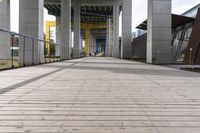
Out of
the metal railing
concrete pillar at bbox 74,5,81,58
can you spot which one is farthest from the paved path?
concrete pillar at bbox 74,5,81,58

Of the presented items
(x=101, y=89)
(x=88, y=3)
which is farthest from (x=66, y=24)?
(x=101, y=89)

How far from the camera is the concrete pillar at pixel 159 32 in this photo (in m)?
23.4

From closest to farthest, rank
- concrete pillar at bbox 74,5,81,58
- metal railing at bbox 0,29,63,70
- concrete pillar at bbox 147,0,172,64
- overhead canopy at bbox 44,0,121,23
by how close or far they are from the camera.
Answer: metal railing at bbox 0,29,63,70 → concrete pillar at bbox 147,0,172,64 → concrete pillar at bbox 74,5,81,58 → overhead canopy at bbox 44,0,121,23

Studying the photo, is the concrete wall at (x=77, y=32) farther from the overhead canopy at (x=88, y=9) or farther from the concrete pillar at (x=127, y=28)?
the concrete pillar at (x=127, y=28)

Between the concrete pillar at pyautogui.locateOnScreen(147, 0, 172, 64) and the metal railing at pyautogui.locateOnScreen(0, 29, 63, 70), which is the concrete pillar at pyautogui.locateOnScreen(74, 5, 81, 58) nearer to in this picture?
the concrete pillar at pyautogui.locateOnScreen(147, 0, 172, 64)

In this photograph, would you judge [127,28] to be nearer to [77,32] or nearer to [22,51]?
[77,32]

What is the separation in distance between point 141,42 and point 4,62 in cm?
4187

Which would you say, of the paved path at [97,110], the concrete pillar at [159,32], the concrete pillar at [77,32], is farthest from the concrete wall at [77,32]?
the paved path at [97,110]

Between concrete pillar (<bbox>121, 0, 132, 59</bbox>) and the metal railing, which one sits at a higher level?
concrete pillar (<bbox>121, 0, 132, 59</bbox>)

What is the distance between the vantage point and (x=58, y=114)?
4.84 m

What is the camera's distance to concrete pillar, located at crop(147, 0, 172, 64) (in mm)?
23422

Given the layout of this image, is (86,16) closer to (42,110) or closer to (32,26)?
(32,26)

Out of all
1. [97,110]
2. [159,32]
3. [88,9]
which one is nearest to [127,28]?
[88,9]

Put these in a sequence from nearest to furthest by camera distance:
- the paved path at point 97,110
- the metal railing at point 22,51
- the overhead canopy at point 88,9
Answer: the paved path at point 97,110 < the metal railing at point 22,51 < the overhead canopy at point 88,9
